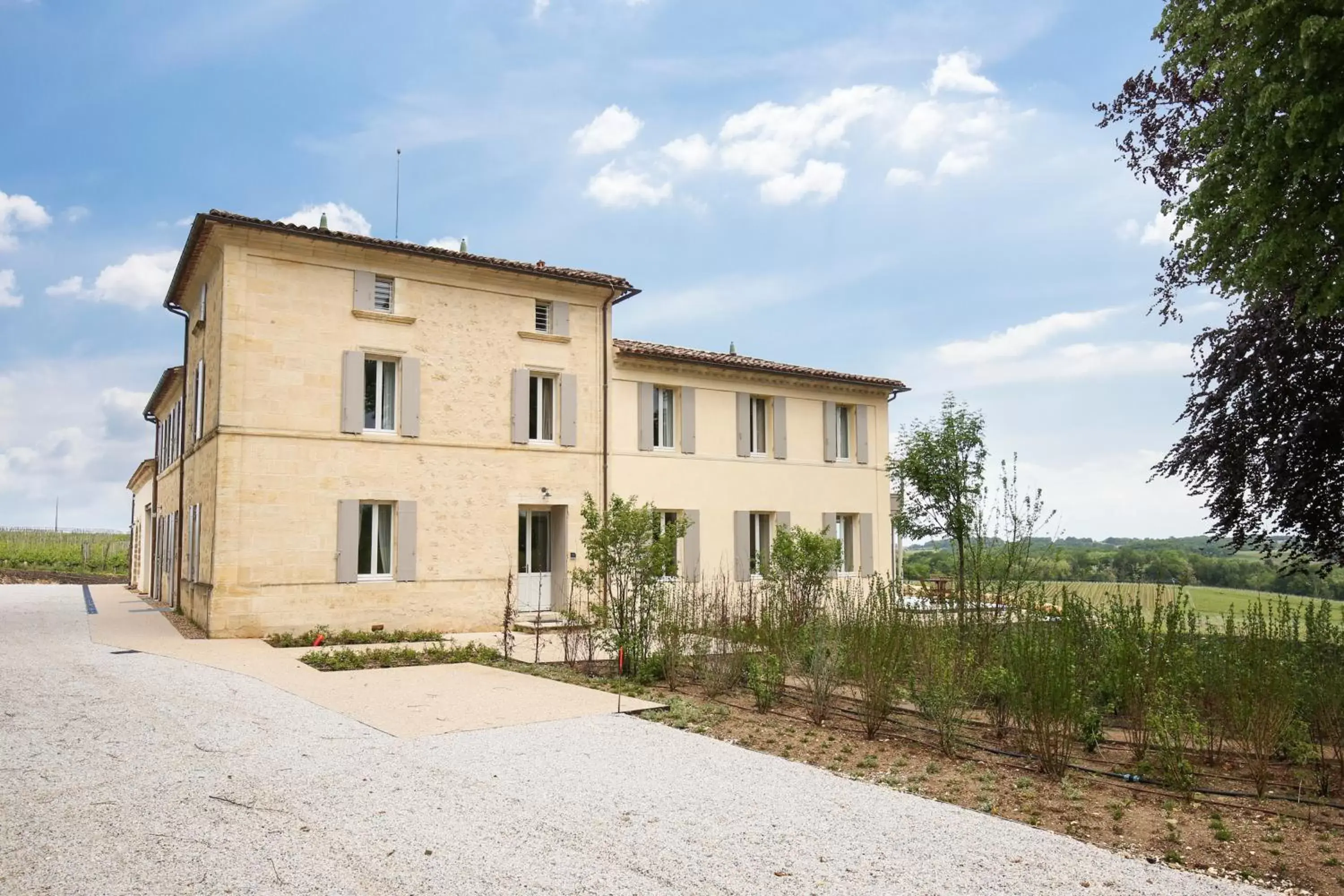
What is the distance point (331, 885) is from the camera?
4105mm

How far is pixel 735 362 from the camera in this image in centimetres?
1988

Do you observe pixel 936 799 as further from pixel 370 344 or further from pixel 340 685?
pixel 370 344

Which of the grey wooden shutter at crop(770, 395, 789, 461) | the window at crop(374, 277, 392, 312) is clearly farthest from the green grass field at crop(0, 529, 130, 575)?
the grey wooden shutter at crop(770, 395, 789, 461)

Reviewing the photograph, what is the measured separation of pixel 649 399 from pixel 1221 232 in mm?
12740

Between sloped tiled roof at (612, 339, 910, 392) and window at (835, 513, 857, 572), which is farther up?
sloped tiled roof at (612, 339, 910, 392)

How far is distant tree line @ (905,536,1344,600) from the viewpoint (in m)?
8.90

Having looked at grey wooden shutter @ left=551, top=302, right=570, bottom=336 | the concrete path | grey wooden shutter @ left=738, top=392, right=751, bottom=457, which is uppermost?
grey wooden shutter @ left=551, top=302, right=570, bottom=336

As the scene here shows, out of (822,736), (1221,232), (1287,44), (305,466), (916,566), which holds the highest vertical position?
(1287,44)

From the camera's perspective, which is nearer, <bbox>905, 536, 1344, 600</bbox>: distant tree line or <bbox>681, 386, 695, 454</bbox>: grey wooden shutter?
<bbox>905, 536, 1344, 600</bbox>: distant tree line

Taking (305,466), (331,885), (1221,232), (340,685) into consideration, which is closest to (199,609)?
(305,466)

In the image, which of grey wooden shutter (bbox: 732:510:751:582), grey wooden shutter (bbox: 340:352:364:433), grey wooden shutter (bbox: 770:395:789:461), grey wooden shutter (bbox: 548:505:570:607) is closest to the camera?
grey wooden shutter (bbox: 340:352:364:433)

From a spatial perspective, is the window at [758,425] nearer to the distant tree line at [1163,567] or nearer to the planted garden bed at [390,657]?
the distant tree line at [1163,567]

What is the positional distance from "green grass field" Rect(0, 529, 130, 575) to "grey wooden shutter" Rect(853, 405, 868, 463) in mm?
31626

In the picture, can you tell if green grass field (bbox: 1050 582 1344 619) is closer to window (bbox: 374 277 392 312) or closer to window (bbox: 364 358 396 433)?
window (bbox: 364 358 396 433)
